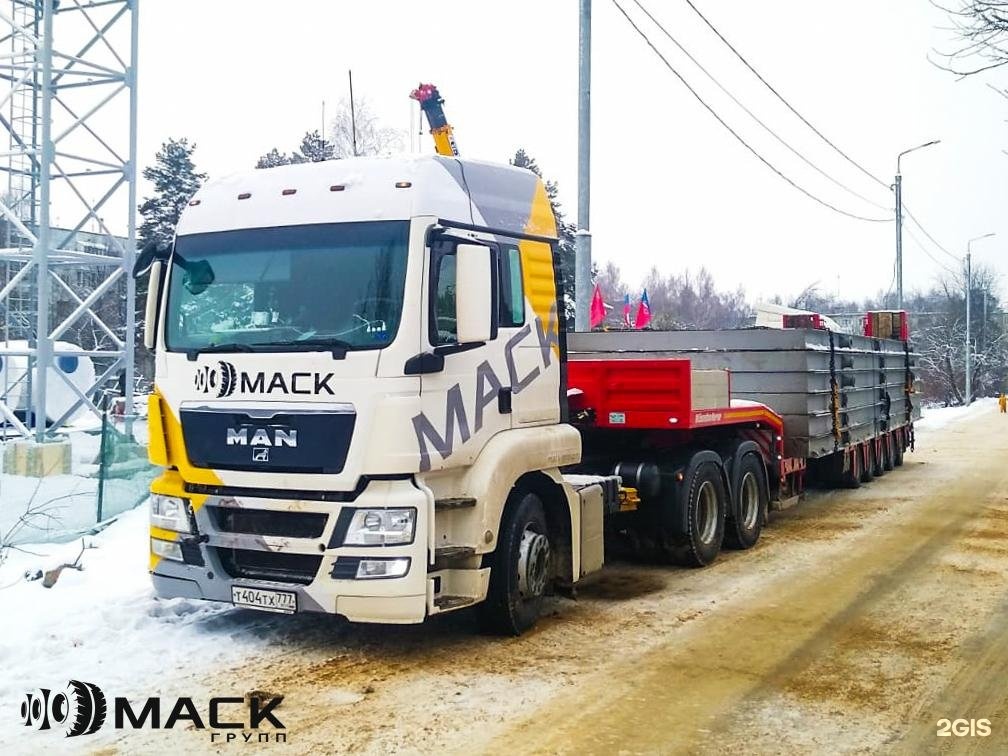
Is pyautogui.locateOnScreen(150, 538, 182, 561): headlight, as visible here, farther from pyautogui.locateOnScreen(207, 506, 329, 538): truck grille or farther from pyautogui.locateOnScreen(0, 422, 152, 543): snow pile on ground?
pyautogui.locateOnScreen(0, 422, 152, 543): snow pile on ground

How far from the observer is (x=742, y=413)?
9719 mm

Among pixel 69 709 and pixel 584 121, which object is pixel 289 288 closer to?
pixel 69 709

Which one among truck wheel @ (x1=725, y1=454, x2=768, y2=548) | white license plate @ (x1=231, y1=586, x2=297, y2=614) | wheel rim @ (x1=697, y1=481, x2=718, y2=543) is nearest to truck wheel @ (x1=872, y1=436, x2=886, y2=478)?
truck wheel @ (x1=725, y1=454, x2=768, y2=548)

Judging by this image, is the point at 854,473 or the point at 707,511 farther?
the point at 854,473

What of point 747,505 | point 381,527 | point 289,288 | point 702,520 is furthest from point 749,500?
point 289,288

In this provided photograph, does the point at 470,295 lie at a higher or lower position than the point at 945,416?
higher

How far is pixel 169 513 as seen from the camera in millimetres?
6246

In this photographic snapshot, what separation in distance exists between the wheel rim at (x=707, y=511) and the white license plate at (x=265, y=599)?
14.6 ft

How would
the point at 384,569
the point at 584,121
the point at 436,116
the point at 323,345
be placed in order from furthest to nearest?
the point at 584,121 → the point at 436,116 → the point at 323,345 → the point at 384,569

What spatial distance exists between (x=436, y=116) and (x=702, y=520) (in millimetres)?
4867

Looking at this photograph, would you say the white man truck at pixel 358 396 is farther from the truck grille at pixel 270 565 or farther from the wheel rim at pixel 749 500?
the wheel rim at pixel 749 500

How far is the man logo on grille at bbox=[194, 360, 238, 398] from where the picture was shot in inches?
237

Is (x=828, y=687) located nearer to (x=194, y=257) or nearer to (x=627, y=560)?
(x=627, y=560)

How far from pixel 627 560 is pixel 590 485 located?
206cm
